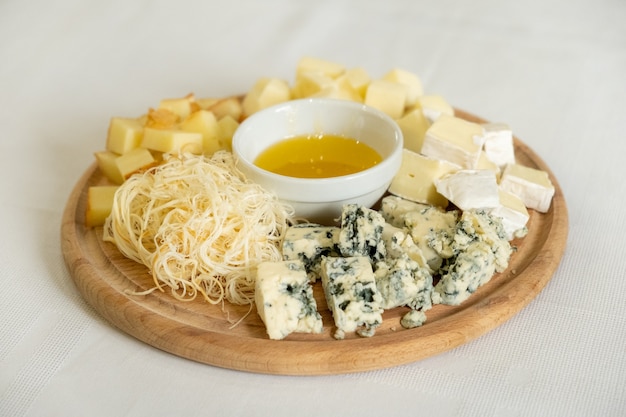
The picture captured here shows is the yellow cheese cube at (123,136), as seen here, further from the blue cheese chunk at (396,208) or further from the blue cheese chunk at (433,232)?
the blue cheese chunk at (433,232)

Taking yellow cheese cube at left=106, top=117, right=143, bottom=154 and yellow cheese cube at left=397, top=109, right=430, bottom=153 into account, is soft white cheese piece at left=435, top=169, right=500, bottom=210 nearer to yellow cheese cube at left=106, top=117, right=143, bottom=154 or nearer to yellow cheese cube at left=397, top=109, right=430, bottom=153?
yellow cheese cube at left=397, top=109, right=430, bottom=153

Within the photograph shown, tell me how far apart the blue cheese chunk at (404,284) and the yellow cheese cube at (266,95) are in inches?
49.5

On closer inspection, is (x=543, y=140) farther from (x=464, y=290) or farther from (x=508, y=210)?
(x=464, y=290)

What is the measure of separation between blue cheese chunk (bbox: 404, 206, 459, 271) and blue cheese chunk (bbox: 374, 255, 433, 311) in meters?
0.12

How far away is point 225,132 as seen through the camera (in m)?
3.14

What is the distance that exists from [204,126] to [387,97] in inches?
33.1

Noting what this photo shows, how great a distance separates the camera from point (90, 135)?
3.70m

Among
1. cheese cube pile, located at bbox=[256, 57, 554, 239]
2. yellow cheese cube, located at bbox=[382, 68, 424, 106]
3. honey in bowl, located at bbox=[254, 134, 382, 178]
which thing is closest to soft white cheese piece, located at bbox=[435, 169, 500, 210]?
cheese cube pile, located at bbox=[256, 57, 554, 239]

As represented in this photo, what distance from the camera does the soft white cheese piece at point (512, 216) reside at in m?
2.60

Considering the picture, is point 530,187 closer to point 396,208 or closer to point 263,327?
point 396,208

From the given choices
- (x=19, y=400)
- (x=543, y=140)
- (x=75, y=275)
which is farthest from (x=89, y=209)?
(x=543, y=140)

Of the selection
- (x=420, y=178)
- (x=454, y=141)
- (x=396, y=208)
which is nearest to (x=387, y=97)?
(x=454, y=141)

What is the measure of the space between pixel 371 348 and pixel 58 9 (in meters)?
3.60

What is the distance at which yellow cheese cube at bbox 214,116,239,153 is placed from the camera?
3.11 m
